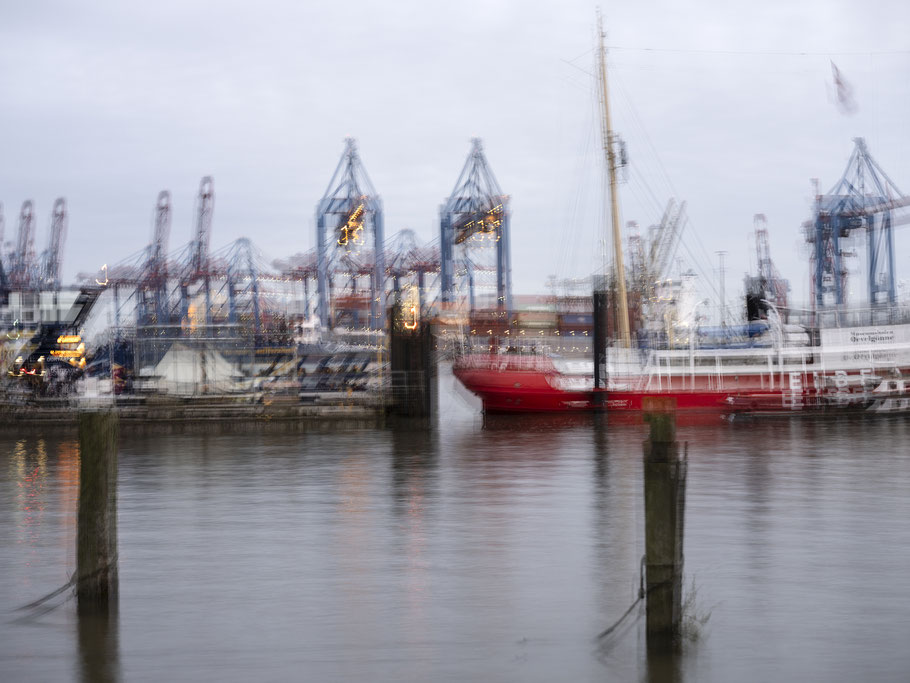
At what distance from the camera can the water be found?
7.80 m

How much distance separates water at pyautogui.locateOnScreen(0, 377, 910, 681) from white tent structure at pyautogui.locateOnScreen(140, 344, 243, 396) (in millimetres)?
12766

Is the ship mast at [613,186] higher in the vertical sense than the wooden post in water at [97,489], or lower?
higher

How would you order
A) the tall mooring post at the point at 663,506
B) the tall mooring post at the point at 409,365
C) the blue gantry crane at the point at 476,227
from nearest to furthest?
the tall mooring post at the point at 663,506
the tall mooring post at the point at 409,365
the blue gantry crane at the point at 476,227

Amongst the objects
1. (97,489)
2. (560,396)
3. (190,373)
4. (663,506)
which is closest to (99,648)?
(97,489)

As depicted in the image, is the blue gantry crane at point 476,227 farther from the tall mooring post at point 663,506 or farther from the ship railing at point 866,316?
the tall mooring post at point 663,506

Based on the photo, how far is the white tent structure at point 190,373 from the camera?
113 ft

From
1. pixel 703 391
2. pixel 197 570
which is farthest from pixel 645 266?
pixel 197 570

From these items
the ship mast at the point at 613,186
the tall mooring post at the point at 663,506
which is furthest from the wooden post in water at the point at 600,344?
the tall mooring post at the point at 663,506

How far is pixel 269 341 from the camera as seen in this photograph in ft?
158

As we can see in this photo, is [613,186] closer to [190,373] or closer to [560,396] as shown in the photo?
[560,396]

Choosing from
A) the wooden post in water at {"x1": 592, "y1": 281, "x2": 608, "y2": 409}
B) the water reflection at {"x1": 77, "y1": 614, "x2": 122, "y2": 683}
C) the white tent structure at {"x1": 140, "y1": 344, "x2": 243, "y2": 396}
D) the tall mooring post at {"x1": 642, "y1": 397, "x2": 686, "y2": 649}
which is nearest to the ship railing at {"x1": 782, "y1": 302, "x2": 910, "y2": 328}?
the wooden post in water at {"x1": 592, "y1": 281, "x2": 608, "y2": 409}

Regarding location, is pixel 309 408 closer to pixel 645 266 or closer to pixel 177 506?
pixel 177 506

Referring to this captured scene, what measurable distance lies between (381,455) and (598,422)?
14862 millimetres

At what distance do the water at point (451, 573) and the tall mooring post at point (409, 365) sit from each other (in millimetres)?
8333
